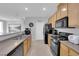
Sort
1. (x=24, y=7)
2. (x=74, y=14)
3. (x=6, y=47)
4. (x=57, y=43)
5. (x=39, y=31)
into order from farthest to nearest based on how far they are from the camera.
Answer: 1. (x=39, y=31)
2. (x=24, y=7)
3. (x=57, y=43)
4. (x=74, y=14)
5. (x=6, y=47)

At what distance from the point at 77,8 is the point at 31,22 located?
325 inches

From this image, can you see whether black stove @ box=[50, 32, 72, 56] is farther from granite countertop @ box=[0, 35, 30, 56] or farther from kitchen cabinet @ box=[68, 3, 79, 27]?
granite countertop @ box=[0, 35, 30, 56]

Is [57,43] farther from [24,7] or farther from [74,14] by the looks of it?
[24,7]

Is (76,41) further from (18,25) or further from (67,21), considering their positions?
(18,25)

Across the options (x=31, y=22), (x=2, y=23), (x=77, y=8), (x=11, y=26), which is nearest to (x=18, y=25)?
(x=11, y=26)

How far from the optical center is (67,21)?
144 inches

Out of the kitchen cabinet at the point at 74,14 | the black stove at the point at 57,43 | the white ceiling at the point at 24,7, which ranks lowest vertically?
the black stove at the point at 57,43

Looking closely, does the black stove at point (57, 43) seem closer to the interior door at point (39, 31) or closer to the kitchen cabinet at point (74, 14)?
the kitchen cabinet at point (74, 14)

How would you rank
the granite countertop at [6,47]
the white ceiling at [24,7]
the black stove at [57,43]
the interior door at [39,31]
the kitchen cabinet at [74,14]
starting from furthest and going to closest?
the interior door at [39,31], the white ceiling at [24,7], the black stove at [57,43], the kitchen cabinet at [74,14], the granite countertop at [6,47]

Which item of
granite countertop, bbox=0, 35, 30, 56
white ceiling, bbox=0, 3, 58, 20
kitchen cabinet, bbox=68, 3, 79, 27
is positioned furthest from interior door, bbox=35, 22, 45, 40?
kitchen cabinet, bbox=68, 3, 79, 27

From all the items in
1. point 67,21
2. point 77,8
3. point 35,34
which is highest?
point 77,8

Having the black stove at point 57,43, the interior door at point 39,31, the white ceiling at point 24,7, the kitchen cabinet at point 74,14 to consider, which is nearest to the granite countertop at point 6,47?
the black stove at point 57,43

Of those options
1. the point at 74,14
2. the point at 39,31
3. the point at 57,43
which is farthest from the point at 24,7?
the point at 39,31

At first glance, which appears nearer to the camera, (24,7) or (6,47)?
(6,47)
